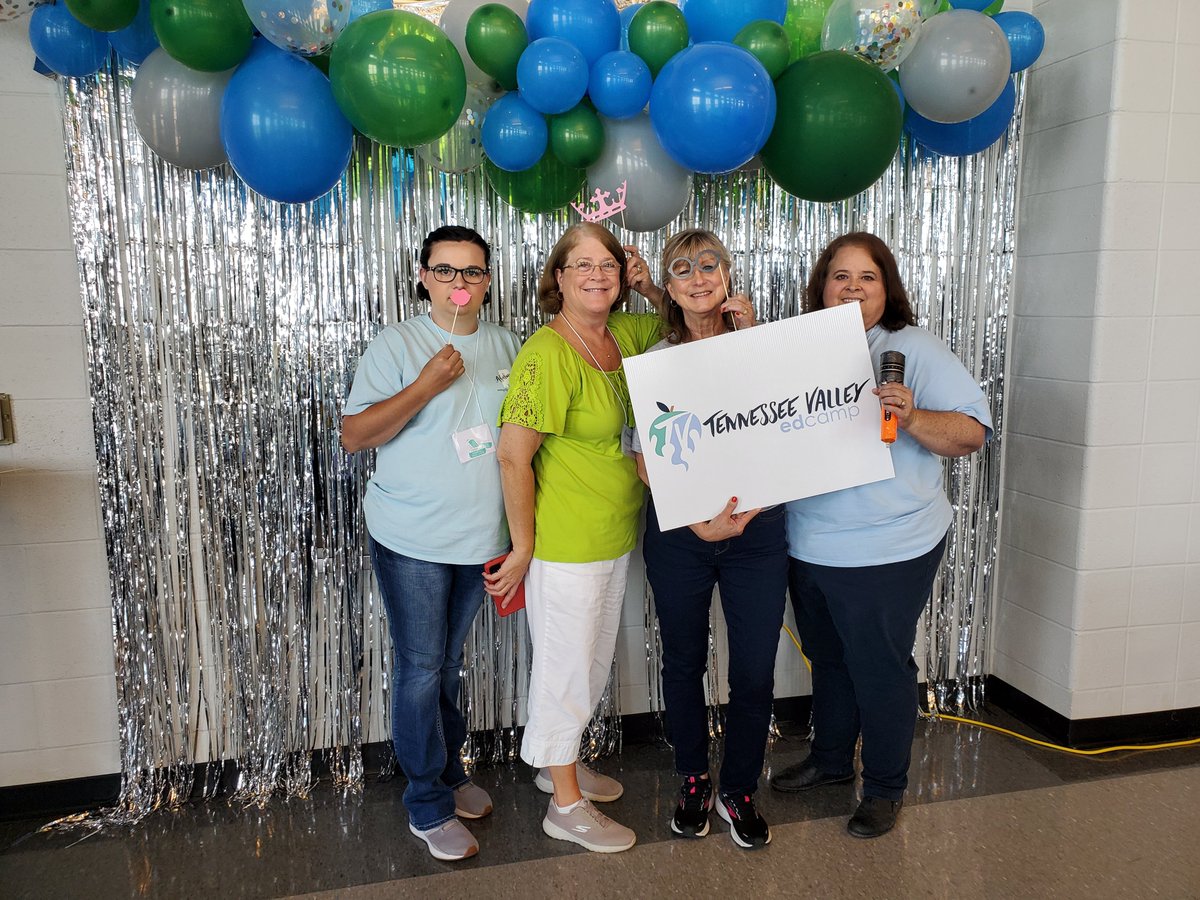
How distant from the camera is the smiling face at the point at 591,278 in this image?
1.85 meters

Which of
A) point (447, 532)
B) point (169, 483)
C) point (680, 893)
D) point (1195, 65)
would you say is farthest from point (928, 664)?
point (169, 483)

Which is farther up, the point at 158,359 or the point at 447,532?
the point at 158,359

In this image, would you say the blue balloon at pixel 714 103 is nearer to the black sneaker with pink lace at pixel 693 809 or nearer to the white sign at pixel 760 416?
the white sign at pixel 760 416

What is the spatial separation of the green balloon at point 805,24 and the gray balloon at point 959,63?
230 mm

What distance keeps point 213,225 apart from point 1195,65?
8.87ft

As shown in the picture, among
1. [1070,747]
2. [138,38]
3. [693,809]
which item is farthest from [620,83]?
[1070,747]

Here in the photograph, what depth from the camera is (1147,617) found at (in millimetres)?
2545

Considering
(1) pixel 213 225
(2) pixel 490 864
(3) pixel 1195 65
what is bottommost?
(2) pixel 490 864

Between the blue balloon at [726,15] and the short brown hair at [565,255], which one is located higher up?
the blue balloon at [726,15]

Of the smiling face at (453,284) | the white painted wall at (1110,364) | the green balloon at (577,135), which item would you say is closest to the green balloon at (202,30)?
the smiling face at (453,284)

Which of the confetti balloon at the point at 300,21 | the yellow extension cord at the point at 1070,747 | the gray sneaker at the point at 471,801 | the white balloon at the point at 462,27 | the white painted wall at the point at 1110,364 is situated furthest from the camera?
Answer: the yellow extension cord at the point at 1070,747

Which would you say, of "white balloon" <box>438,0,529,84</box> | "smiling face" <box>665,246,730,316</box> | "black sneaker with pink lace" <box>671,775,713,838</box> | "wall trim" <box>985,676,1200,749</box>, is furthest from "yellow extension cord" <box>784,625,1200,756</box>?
"white balloon" <box>438,0,529,84</box>

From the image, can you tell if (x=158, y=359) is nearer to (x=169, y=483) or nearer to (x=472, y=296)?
(x=169, y=483)

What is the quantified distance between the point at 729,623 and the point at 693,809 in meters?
0.49
